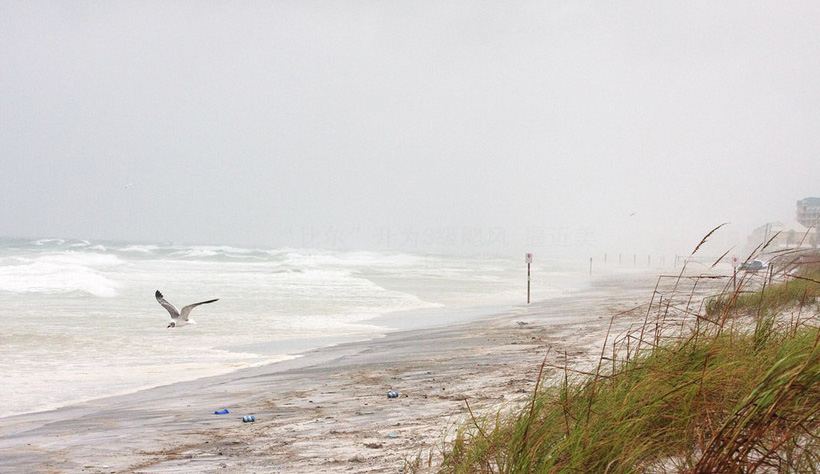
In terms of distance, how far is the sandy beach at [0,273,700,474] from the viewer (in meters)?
4.88

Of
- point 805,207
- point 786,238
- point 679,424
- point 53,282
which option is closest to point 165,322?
point 53,282

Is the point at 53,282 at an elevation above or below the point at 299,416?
below

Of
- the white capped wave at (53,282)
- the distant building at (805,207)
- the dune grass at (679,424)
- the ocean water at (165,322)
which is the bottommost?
the ocean water at (165,322)

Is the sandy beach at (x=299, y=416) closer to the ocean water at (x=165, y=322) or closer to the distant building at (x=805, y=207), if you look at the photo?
the ocean water at (x=165, y=322)

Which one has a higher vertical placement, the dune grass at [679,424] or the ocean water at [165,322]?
the dune grass at [679,424]

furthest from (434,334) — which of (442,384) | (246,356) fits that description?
(442,384)

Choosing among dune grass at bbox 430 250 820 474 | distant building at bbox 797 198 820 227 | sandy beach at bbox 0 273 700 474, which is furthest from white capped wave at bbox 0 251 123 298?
distant building at bbox 797 198 820 227

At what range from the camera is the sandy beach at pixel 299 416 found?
4.88 metres

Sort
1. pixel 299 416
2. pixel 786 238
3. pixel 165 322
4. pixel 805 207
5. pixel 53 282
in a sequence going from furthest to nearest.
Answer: pixel 805 207, pixel 786 238, pixel 53 282, pixel 165 322, pixel 299 416

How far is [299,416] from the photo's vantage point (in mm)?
6438

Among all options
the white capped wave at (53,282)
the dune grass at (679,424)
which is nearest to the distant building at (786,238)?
the dune grass at (679,424)

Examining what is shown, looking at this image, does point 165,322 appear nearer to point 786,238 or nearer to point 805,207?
point 786,238

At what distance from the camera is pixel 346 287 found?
98.5 ft

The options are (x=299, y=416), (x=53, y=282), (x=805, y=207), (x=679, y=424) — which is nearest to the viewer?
(x=679, y=424)
